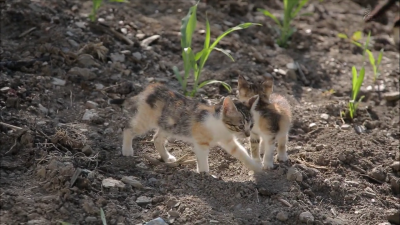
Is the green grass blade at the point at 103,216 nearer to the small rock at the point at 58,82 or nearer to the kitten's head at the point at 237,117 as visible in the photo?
the kitten's head at the point at 237,117

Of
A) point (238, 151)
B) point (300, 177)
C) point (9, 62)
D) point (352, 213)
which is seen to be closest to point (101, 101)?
point (9, 62)

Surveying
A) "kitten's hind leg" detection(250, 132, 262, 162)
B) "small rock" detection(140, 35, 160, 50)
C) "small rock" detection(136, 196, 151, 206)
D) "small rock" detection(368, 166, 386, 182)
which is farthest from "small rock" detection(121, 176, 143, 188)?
"small rock" detection(140, 35, 160, 50)

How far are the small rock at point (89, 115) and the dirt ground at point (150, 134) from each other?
0.02 metres

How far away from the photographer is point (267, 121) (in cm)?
581

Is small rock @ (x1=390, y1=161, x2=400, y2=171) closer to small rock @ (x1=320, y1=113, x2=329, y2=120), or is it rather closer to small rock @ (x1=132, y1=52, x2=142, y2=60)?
small rock @ (x1=320, y1=113, x2=329, y2=120)

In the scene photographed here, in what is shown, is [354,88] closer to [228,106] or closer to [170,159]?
[228,106]

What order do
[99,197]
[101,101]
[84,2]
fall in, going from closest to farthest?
[99,197] < [101,101] < [84,2]

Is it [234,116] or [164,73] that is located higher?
[234,116]

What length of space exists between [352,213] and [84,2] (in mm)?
4783

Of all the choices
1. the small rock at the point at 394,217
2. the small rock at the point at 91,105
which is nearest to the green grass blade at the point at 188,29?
the small rock at the point at 91,105

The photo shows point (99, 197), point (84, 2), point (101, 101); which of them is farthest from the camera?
point (84, 2)

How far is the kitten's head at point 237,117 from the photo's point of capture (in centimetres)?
550

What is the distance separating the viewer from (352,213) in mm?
5574

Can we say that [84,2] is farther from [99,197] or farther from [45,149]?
[99,197]
